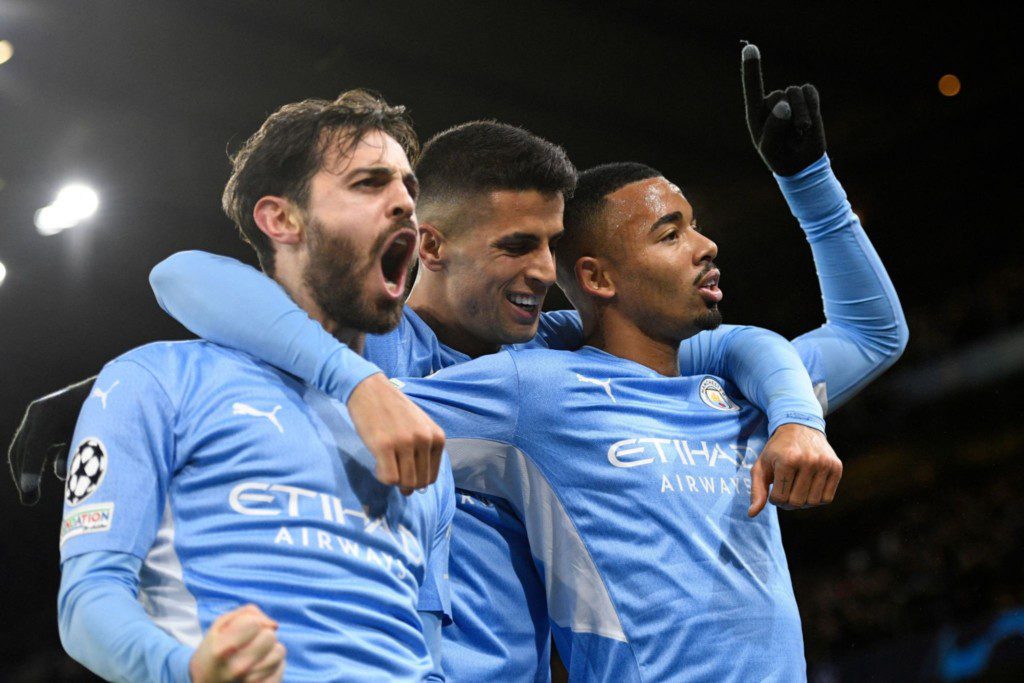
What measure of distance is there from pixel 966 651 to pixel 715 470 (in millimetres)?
4707

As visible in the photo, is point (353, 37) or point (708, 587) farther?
point (353, 37)

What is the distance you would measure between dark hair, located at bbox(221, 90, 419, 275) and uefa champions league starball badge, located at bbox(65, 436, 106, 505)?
48 centimetres

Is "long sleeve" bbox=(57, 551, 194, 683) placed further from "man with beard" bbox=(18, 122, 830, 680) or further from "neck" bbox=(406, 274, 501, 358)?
"neck" bbox=(406, 274, 501, 358)

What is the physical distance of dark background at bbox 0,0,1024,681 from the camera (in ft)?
16.9

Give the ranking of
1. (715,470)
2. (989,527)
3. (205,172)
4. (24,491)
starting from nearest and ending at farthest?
(24,491)
(715,470)
(205,172)
(989,527)

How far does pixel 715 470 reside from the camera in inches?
79.4

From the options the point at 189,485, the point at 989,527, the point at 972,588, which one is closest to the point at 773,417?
the point at 189,485

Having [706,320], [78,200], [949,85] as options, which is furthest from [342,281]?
[949,85]

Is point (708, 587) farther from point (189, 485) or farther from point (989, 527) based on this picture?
point (989, 527)

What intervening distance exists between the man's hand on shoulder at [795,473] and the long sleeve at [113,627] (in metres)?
1.06

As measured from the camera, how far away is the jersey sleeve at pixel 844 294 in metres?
2.36

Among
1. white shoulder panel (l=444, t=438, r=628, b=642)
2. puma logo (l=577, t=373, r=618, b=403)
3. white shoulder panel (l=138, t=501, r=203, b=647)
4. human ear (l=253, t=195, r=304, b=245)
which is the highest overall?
human ear (l=253, t=195, r=304, b=245)

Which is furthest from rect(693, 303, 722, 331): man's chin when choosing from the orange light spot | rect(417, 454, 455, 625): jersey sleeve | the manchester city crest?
the orange light spot

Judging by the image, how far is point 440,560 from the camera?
5.35ft
